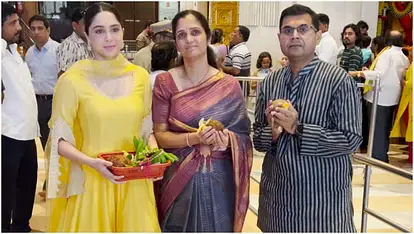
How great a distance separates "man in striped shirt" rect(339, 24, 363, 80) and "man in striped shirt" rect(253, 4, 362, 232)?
3.87 meters

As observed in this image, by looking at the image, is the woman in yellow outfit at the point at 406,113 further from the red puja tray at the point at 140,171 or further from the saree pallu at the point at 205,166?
the red puja tray at the point at 140,171

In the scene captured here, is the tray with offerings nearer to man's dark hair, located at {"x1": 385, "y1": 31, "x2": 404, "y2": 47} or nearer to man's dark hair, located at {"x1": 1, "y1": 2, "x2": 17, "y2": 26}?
man's dark hair, located at {"x1": 1, "y1": 2, "x2": 17, "y2": 26}

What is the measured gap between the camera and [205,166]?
6.84 feet

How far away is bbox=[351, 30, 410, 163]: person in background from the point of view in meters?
5.26

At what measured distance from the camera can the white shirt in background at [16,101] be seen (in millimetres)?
2732

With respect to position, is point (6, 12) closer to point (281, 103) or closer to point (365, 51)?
point (281, 103)

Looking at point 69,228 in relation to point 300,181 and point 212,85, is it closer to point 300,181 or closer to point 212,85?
point 212,85

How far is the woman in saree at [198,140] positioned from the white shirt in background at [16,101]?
1085 millimetres

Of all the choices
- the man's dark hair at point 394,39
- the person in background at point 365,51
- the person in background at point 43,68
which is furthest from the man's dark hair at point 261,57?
the person in background at point 43,68

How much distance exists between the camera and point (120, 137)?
199 centimetres

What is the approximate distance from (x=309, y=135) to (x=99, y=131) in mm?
819

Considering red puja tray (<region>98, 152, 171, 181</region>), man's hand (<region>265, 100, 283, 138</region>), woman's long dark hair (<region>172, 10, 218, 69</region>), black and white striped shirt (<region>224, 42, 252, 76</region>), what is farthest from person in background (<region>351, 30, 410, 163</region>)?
red puja tray (<region>98, 152, 171, 181</region>)

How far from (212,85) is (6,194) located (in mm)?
1612

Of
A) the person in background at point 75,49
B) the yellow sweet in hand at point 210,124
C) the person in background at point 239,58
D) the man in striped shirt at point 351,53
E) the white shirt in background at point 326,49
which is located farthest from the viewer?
the person in background at point 239,58
